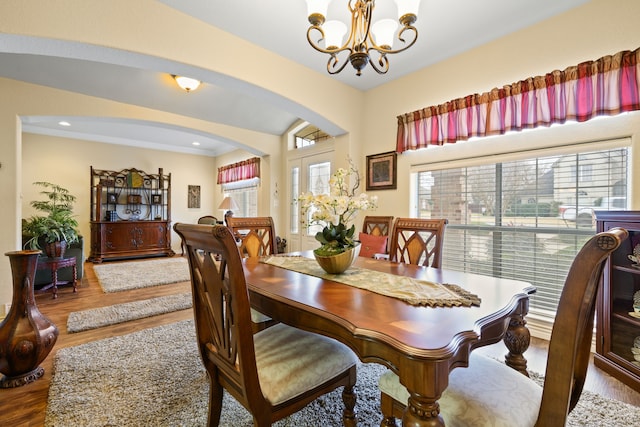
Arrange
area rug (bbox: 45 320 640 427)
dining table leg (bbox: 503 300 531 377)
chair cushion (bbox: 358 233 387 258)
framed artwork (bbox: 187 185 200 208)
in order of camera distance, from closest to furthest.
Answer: dining table leg (bbox: 503 300 531 377), area rug (bbox: 45 320 640 427), chair cushion (bbox: 358 233 387 258), framed artwork (bbox: 187 185 200 208)

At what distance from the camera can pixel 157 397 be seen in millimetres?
1629

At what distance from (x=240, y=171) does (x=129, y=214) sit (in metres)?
2.72

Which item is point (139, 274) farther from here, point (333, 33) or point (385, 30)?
point (385, 30)

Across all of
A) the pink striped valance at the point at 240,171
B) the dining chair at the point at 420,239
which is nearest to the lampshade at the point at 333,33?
the dining chair at the point at 420,239

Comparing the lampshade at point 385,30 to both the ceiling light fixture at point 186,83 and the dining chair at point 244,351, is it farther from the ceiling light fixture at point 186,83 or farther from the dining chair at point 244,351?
the ceiling light fixture at point 186,83

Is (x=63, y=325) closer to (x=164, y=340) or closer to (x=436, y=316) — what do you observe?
(x=164, y=340)

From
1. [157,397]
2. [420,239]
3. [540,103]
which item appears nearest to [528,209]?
[540,103]

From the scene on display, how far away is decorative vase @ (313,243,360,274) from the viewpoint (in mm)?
1517

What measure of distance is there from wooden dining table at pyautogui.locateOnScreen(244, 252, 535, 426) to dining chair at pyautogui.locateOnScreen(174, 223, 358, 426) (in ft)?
0.59

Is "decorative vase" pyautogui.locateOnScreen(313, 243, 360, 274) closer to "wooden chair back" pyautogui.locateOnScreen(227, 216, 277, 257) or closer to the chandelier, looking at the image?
"wooden chair back" pyautogui.locateOnScreen(227, 216, 277, 257)

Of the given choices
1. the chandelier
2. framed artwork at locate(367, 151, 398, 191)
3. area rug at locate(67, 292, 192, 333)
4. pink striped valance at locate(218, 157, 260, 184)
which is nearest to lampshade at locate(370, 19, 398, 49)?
the chandelier

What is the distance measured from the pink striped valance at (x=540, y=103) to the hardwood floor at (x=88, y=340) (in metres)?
1.79

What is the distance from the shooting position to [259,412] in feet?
3.30

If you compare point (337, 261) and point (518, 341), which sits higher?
point (337, 261)
